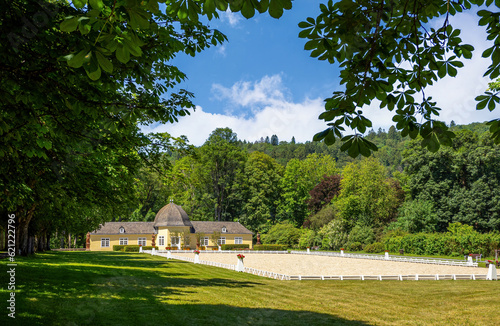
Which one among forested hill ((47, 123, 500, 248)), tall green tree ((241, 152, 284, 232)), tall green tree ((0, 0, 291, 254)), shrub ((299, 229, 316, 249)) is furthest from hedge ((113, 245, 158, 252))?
tall green tree ((0, 0, 291, 254))

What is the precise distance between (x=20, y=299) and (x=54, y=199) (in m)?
4.72

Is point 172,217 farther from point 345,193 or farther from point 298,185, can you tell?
point 345,193

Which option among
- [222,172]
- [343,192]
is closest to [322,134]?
[343,192]

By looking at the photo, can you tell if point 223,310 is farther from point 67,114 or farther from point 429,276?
point 429,276

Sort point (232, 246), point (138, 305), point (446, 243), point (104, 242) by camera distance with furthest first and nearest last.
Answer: point (104, 242)
point (232, 246)
point (446, 243)
point (138, 305)

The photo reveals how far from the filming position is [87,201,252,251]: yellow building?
2479 inches

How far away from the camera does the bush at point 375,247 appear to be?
48.0 m

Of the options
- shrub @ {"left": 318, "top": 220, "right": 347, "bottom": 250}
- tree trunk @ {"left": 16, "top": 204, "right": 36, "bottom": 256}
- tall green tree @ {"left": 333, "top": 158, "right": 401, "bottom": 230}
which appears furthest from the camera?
tall green tree @ {"left": 333, "top": 158, "right": 401, "bottom": 230}

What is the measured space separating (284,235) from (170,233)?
18738 millimetres

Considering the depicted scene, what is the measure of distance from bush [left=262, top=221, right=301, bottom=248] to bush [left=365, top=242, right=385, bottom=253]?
1643 centimetres

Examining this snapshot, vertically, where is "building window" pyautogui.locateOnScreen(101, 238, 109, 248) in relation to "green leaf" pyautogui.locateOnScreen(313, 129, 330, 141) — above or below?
below

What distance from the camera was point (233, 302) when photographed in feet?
43.0

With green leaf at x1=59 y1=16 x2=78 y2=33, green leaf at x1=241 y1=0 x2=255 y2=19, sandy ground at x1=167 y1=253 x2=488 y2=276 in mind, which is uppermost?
green leaf at x1=241 y1=0 x2=255 y2=19

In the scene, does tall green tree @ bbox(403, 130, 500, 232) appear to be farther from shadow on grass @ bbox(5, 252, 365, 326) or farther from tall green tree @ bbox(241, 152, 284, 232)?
shadow on grass @ bbox(5, 252, 365, 326)
